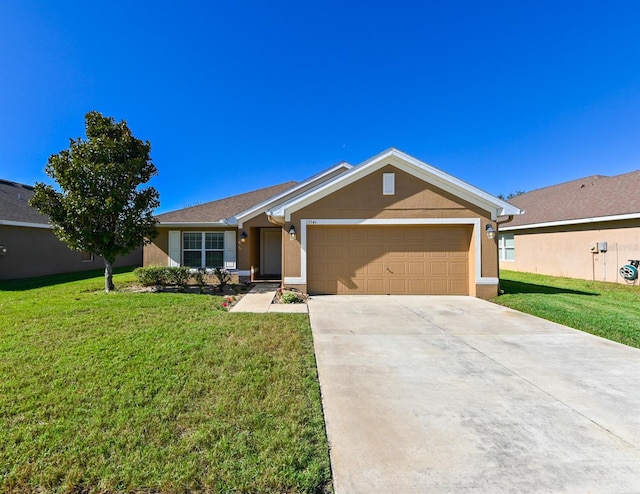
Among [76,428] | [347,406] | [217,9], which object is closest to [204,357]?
[76,428]

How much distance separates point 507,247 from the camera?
18.4 m

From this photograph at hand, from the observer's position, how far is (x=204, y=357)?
434 centimetres

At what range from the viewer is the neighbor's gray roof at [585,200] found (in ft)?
41.4

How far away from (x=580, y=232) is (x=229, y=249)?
54.9 ft

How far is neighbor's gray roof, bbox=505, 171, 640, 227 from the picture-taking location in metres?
12.6

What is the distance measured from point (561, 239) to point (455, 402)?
15.9m

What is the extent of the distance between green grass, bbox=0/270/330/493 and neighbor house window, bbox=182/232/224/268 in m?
7.09

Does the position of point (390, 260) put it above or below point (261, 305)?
above

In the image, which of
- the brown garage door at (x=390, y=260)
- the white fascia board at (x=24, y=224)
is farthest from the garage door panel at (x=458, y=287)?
the white fascia board at (x=24, y=224)

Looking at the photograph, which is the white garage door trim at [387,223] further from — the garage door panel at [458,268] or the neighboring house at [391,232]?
the garage door panel at [458,268]

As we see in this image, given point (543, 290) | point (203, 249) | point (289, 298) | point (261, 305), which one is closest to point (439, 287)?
point (543, 290)

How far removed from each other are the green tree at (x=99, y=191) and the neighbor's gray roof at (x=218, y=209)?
2.82 m

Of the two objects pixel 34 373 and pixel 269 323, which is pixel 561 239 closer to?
pixel 269 323

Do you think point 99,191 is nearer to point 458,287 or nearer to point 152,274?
point 152,274
